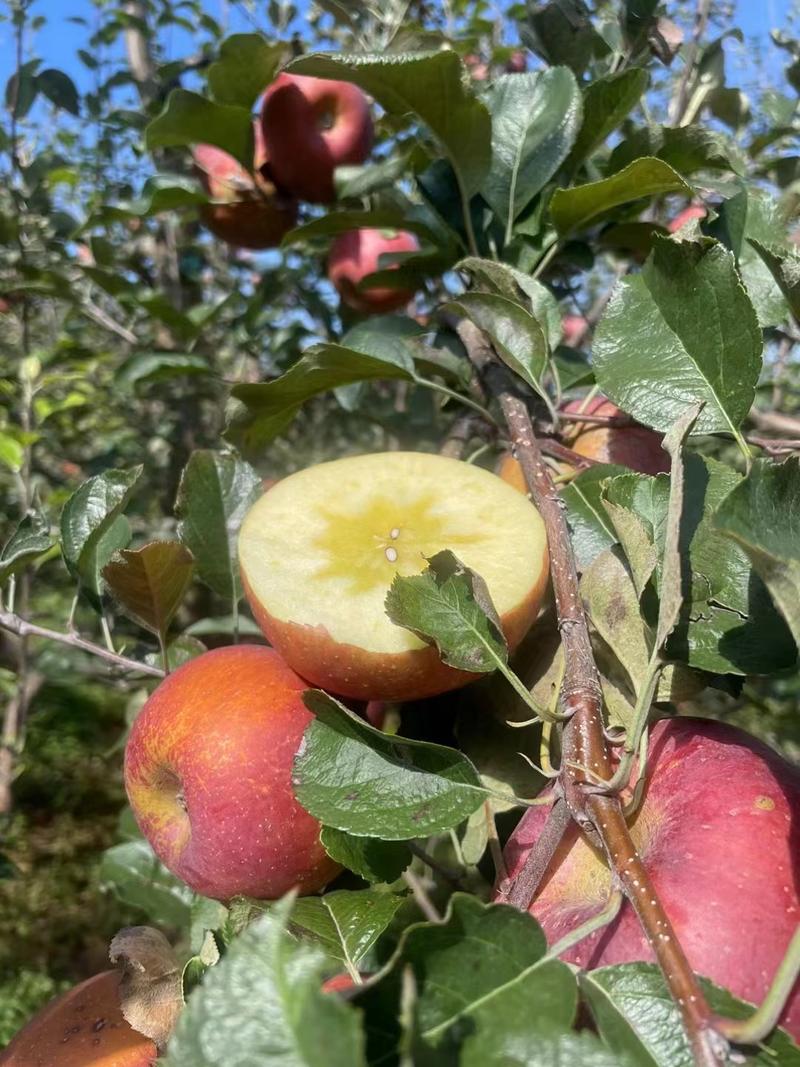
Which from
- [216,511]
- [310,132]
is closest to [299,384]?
[216,511]

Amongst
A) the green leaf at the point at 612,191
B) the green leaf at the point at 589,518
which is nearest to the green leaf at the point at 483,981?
the green leaf at the point at 589,518

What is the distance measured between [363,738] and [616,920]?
0.16m

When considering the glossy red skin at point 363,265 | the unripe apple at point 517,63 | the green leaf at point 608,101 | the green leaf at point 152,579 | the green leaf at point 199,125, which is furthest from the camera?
the unripe apple at point 517,63

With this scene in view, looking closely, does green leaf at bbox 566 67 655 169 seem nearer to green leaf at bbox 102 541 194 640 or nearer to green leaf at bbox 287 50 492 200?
green leaf at bbox 287 50 492 200

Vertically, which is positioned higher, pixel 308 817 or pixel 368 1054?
pixel 368 1054

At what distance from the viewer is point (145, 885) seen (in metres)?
1.15

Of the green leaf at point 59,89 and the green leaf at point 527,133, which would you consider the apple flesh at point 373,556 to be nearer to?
the green leaf at point 527,133

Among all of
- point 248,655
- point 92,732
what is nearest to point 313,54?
point 248,655

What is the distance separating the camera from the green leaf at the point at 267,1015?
0.24 m

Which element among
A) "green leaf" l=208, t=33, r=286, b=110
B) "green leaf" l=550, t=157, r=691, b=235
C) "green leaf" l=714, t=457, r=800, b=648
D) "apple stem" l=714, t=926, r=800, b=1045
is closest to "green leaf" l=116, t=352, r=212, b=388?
"green leaf" l=208, t=33, r=286, b=110

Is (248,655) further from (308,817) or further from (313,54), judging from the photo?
(313,54)

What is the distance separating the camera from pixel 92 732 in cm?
322

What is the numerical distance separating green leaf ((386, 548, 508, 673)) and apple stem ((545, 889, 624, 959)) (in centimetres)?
13

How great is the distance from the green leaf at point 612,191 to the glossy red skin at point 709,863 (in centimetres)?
42
